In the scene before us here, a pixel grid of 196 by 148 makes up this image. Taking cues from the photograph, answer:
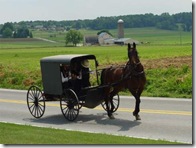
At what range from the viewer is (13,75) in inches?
1157

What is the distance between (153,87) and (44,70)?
7697 mm

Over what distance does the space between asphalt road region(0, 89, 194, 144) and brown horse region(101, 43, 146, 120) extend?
0.60 m

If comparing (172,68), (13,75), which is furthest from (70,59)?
(13,75)

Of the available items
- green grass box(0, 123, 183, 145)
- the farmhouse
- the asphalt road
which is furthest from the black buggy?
the farmhouse

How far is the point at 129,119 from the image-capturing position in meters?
14.2

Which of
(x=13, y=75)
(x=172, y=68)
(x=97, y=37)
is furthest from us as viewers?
(x=97, y=37)

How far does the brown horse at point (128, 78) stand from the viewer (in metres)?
13.5

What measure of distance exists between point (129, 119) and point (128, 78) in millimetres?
1426

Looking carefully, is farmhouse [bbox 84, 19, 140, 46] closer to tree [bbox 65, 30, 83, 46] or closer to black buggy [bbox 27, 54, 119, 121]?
tree [bbox 65, 30, 83, 46]

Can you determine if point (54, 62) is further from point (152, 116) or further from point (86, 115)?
point (152, 116)

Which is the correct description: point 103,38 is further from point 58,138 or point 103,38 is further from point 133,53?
point 58,138

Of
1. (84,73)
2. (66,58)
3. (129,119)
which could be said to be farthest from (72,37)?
(129,119)

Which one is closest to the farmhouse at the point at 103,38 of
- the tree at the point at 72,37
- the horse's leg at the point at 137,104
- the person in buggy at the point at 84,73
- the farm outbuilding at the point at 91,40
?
the farm outbuilding at the point at 91,40

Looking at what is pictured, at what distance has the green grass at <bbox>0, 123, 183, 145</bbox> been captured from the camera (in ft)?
33.7
